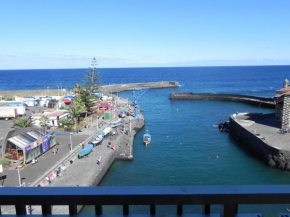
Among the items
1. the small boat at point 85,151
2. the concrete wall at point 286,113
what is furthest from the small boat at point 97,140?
the concrete wall at point 286,113

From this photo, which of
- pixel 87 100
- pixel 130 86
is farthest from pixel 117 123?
pixel 130 86

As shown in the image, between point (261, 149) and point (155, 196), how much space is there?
62.7 ft

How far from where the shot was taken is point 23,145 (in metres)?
15.1

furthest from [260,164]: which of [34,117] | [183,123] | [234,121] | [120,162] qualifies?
[34,117]

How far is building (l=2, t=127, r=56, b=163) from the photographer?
15.0m

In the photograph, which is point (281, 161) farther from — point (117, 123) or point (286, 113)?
point (117, 123)

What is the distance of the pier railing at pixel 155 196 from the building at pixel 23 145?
15.0 metres

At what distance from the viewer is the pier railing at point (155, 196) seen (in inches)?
50.1

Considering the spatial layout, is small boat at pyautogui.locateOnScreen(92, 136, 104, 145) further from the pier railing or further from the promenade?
the pier railing

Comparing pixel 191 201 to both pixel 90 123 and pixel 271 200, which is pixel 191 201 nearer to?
pixel 271 200

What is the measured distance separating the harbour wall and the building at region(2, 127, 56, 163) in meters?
15.2

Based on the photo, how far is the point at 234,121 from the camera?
24.8m

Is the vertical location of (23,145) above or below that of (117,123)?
above

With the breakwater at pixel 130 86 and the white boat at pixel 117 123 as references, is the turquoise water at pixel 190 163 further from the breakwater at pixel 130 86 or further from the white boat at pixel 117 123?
the breakwater at pixel 130 86
